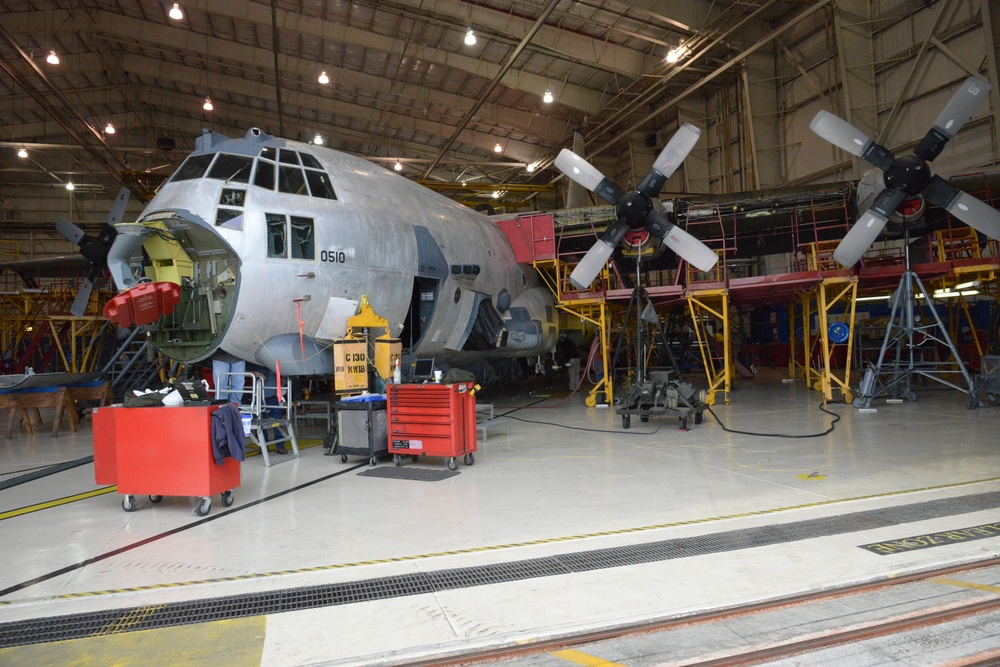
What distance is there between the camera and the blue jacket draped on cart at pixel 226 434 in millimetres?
6797

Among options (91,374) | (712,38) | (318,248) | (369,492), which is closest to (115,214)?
(91,374)

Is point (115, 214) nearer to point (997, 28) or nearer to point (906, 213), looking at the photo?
point (906, 213)

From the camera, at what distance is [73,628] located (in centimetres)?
408

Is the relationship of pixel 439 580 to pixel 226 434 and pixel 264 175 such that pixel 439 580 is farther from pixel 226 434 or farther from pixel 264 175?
pixel 264 175

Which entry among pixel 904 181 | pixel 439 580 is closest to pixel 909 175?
pixel 904 181

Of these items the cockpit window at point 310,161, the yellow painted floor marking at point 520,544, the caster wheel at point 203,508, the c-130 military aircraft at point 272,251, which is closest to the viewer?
the yellow painted floor marking at point 520,544

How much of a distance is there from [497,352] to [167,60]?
24.4 m

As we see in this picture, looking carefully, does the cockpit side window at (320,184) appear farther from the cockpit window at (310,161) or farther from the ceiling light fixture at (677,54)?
the ceiling light fixture at (677,54)

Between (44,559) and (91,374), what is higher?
(91,374)

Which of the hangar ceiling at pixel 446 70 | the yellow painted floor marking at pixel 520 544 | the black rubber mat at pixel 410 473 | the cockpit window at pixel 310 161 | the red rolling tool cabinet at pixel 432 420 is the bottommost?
the black rubber mat at pixel 410 473

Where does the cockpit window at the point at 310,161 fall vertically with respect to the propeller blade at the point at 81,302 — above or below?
above

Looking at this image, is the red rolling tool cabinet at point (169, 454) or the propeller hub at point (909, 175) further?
the propeller hub at point (909, 175)

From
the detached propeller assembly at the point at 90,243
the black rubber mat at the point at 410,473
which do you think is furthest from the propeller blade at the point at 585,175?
the detached propeller assembly at the point at 90,243

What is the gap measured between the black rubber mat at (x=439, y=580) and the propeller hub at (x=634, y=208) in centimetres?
1041
